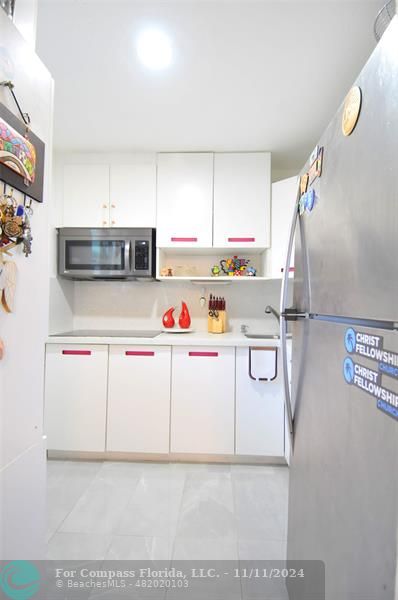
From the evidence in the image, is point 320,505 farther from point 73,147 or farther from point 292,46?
point 73,147

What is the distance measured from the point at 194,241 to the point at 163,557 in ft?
6.39

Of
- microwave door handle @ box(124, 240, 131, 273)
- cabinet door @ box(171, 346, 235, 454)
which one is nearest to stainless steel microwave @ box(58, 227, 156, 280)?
microwave door handle @ box(124, 240, 131, 273)

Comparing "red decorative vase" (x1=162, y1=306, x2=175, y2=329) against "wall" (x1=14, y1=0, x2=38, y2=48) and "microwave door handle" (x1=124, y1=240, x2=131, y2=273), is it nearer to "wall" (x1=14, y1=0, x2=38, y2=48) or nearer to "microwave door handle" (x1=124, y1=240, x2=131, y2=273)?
"microwave door handle" (x1=124, y1=240, x2=131, y2=273)

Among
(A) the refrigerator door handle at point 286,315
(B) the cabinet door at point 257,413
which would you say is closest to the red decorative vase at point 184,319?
(B) the cabinet door at point 257,413

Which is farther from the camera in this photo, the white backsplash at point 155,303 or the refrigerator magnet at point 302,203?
the white backsplash at point 155,303

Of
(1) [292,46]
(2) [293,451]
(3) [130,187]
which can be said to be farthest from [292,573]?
(3) [130,187]

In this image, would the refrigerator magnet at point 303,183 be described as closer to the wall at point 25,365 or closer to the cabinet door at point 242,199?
the wall at point 25,365

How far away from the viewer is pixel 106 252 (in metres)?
2.30

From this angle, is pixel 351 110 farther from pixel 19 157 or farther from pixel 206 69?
pixel 206 69

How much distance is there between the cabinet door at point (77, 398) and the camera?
2025mm

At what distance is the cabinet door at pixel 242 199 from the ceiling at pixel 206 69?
115 mm

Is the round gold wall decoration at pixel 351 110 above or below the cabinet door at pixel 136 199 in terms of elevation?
below

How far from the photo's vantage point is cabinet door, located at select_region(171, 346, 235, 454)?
78.7 inches

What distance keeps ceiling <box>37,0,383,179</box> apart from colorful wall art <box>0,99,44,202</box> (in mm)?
972
